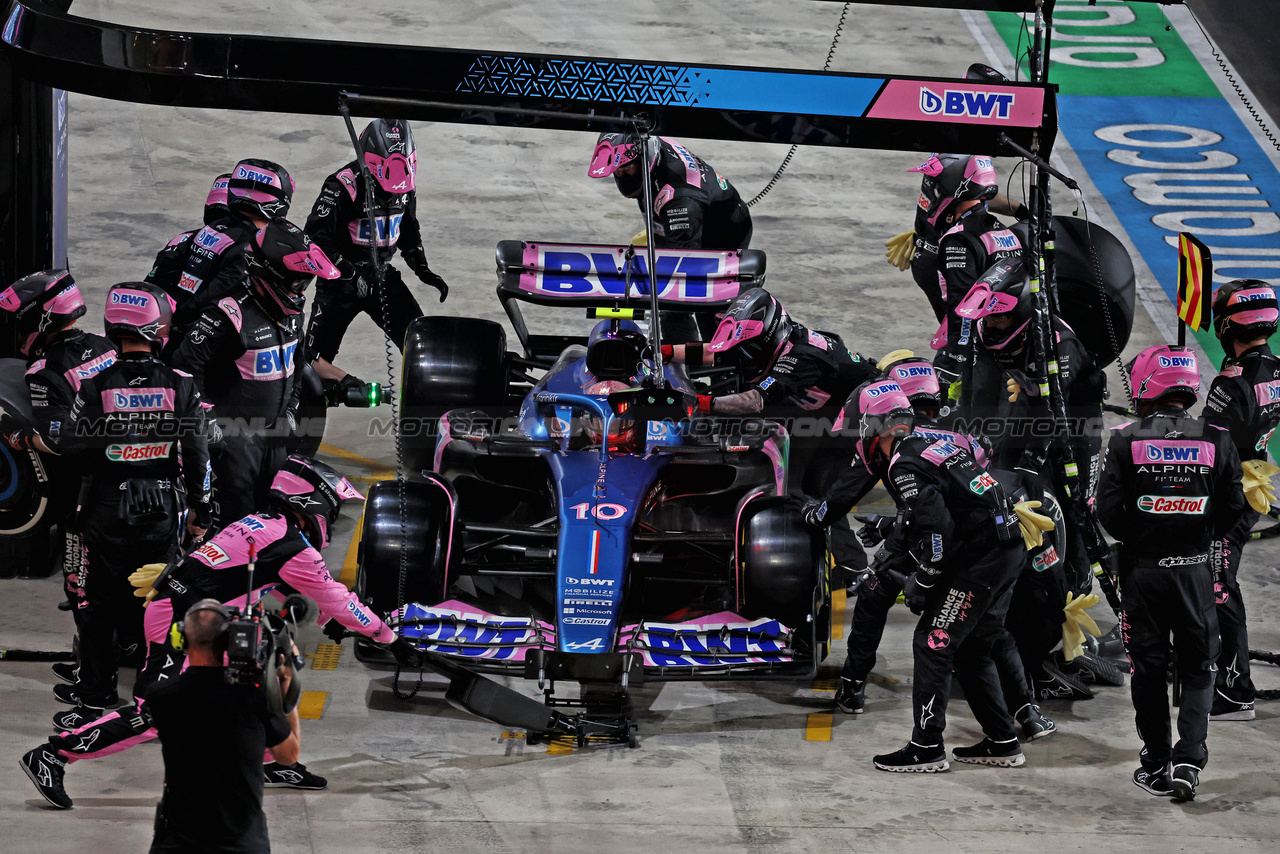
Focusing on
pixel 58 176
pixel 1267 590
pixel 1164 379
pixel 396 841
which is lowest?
pixel 396 841

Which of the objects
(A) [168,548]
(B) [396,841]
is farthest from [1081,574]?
(A) [168,548]

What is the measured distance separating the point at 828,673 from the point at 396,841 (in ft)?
9.15

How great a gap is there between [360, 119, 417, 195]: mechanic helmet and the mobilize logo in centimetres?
567

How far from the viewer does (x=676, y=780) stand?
766 cm

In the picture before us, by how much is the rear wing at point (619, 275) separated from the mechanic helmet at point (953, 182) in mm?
1838

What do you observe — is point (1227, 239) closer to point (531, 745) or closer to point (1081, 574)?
point (1081, 574)

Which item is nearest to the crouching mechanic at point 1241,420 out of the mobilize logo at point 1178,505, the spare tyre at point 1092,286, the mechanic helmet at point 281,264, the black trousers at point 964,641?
the mobilize logo at point 1178,505

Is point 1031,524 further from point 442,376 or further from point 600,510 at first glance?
point 442,376

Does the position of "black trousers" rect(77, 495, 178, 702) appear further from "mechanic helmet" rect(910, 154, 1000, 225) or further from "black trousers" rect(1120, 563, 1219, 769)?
"mechanic helmet" rect(910, 154, 1000, 225)

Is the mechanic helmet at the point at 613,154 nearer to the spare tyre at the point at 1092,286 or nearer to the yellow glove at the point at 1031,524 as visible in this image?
the spare tyre at the point at 1092,286

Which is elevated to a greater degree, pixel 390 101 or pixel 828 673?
pixel 390 101

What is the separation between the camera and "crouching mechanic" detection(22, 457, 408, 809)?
7051 mm

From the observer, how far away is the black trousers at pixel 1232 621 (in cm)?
835

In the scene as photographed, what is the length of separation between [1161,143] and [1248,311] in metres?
8.55
